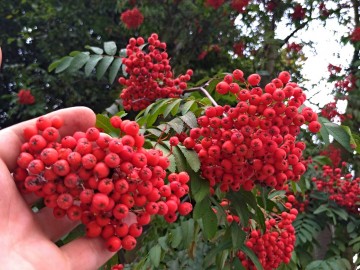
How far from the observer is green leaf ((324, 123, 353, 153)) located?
1712 millimetres

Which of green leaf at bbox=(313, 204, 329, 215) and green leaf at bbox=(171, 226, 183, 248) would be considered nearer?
green leaf at bbox=(171, 226, 183, 248)

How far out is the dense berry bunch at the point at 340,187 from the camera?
3643 mm

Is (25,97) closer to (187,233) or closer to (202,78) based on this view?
(202,78)

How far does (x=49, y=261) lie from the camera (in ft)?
3.80

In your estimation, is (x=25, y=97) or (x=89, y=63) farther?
(x=25, y=97)

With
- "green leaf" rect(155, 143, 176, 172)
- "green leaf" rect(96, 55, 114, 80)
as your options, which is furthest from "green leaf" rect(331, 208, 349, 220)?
"green leaf" rect(155, 143, 176, 172)

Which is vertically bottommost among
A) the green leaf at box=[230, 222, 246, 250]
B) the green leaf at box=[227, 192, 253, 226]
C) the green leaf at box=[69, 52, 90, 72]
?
the green leaf at box=[69, 52, 90, 72]

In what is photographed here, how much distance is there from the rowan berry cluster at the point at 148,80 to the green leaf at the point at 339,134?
96 centimetres

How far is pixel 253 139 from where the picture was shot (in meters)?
1.43

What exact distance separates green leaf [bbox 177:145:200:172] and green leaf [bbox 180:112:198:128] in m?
0.12

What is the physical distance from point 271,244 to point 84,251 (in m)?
1.20

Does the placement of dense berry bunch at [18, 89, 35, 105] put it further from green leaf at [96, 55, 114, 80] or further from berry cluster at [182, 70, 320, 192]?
berry cluster at [182, 70, 320, 192]

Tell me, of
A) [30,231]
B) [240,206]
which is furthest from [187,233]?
[30,231]

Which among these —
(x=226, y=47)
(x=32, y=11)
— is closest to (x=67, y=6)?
(x=32, y=11)
